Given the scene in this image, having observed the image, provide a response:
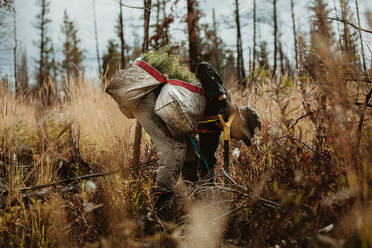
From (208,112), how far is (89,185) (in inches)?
44.8

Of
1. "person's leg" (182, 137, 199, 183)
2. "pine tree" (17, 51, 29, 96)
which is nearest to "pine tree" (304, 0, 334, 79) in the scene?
"person's leg" (182, 137, 199, 183)

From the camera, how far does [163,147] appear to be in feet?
6.13

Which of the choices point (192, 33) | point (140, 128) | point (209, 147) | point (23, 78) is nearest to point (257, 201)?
point (209, 147)

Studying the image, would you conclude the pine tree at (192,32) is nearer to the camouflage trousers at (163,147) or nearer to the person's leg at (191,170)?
the person's leg at (191,170)

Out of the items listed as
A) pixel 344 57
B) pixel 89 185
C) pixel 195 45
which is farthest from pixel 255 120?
pixel 195 45

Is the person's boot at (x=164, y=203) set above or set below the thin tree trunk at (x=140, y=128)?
below

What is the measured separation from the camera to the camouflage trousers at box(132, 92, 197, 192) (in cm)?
185

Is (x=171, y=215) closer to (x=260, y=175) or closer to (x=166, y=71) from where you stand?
(x=260, y=175)

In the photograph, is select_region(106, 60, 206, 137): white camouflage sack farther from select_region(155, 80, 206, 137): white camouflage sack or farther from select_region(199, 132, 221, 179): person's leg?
select_region(199, 132, 221, 179): person's leg

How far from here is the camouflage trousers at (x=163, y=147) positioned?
1.85m

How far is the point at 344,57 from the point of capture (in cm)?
129

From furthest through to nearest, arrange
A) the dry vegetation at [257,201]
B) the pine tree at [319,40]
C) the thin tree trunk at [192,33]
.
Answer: the thin tree trunk at [192,33]
the pine tree at [319,40]
the dry vegetation at [257,201]

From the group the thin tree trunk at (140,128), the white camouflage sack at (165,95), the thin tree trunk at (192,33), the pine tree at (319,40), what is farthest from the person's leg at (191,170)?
the thin tree trunk at (192,33)

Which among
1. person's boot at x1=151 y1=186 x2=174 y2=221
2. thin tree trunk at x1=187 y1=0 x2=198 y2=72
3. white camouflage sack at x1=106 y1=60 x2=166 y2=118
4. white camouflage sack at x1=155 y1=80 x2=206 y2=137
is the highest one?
thin tree trunk at x1=187 y1=0 x2=198 y2=72
